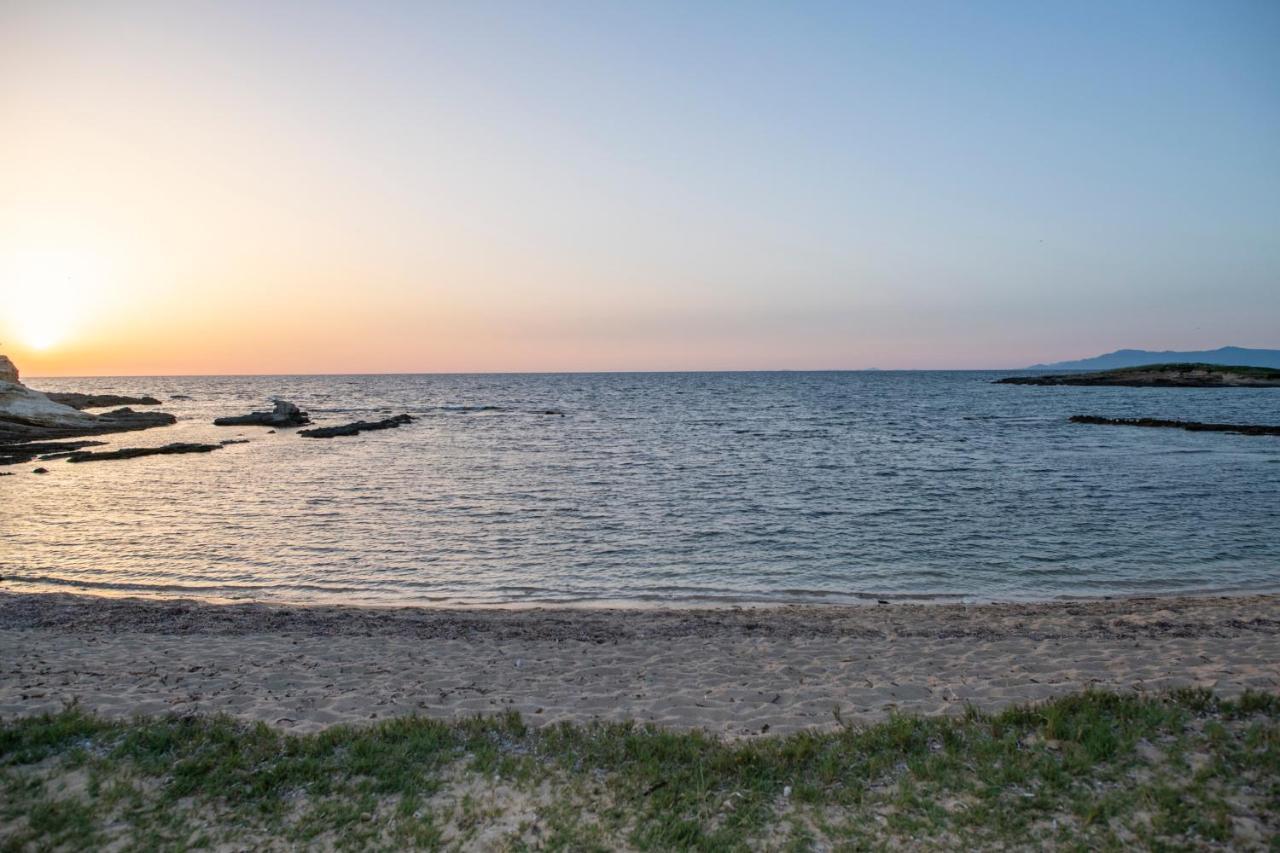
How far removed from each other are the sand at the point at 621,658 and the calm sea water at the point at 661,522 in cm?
242

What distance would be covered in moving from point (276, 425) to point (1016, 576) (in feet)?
230

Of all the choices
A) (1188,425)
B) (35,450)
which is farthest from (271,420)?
(1188,425)

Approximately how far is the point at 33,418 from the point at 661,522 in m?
58.1

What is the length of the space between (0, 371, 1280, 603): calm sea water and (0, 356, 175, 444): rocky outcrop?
15.5 metres

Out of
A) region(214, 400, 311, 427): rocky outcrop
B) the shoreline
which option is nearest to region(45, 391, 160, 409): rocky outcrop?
region(214, 400, 311, 427): rocky outcrop

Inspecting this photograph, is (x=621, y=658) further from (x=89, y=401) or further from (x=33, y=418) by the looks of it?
(x=89, y=401)

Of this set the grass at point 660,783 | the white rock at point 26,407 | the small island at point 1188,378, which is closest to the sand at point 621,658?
the grass at point 660,783

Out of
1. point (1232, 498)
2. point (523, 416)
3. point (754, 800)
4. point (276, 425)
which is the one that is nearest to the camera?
point (754, 800)

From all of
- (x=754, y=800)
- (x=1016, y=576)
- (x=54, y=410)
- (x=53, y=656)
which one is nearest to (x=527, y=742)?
(x=754, y=800)

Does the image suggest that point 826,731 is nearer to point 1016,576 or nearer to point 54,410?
point 1016,576

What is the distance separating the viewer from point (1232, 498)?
90.9 feet

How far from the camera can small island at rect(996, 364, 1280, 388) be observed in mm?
123938

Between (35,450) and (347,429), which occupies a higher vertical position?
(347,429)

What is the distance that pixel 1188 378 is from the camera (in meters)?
134
